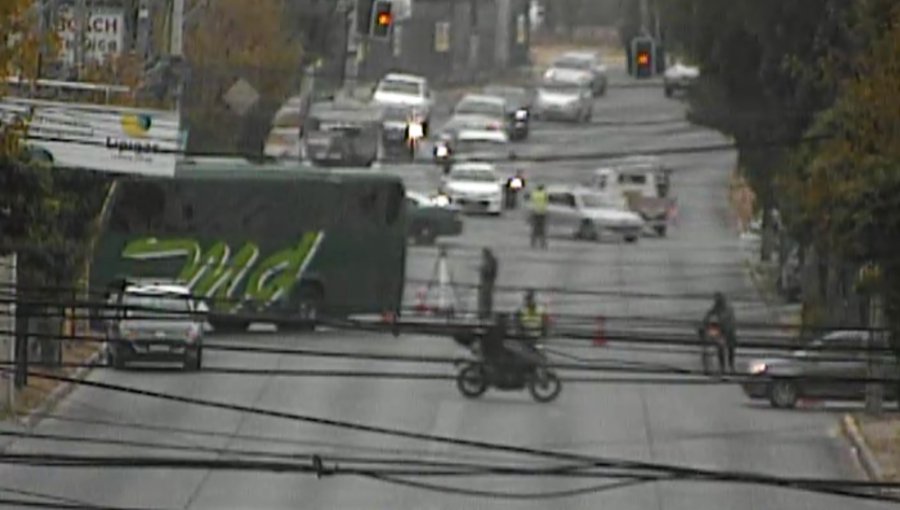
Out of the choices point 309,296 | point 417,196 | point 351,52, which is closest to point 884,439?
point 309,296

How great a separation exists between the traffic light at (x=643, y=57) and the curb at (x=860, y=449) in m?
6.44

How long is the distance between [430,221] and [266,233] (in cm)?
1115

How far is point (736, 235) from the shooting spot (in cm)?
7106

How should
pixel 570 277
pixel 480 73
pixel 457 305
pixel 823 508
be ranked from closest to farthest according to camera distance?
pixel 823 508, pixel 457 305, pixel 570 277, pixel 480 73

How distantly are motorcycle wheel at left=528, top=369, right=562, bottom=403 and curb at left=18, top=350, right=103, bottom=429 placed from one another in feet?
21.1

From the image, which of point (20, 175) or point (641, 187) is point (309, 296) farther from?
point (20, 175)

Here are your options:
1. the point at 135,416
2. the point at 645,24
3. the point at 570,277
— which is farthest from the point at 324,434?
the point at 645,24

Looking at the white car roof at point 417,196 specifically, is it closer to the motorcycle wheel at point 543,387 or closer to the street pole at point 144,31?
the motorcycle wheel at point 543,387

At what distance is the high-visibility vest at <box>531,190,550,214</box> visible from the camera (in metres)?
65.4

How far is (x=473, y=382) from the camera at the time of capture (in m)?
Result: 44.0

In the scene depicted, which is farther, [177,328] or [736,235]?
[736,235]

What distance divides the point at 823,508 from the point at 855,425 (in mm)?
6426

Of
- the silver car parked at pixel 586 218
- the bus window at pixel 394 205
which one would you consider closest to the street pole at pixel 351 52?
the silver car parked at pixel 586 218

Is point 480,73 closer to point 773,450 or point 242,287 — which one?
point 242,287
